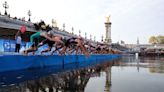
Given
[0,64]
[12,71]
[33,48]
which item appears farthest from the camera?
[33,48]

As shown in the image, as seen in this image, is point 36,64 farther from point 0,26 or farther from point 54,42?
point 0,26

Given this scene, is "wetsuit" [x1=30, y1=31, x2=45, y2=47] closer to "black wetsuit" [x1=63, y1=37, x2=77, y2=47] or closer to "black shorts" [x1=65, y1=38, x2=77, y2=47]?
"black wetsuit" [x1=63, y1=37, x2=77, y2=47]

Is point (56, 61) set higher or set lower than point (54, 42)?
lower

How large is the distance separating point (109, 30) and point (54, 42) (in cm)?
16317

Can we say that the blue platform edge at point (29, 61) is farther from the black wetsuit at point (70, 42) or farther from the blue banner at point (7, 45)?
the blue banner at point (7, 45)

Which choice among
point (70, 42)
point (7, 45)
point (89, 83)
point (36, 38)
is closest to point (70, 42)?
point (70, 42)

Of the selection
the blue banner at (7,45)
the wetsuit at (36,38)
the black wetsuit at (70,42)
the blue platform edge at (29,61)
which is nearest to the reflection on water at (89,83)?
the blue platform edge at (29,61)

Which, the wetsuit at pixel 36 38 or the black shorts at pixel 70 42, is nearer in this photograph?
the wetsuit at pixel 36 38

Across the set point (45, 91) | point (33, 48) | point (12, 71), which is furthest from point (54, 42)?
point (45, 91)

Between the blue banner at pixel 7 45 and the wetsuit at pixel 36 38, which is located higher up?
the wetsuit at pixel 36 38

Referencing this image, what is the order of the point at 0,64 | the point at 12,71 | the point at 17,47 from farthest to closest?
the point at 17,47 < the point at 12,71 < the point at 0,64

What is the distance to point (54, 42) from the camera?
46.5 ft

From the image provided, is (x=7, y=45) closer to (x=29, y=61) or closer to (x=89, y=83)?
(x=29, y=61)

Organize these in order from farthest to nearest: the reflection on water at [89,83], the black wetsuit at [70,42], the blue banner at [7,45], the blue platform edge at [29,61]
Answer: the black wetsuit at [70,42], the blue banner at [7,45], the blue platform edge at [29,61], the reflection on water at [89,83]
